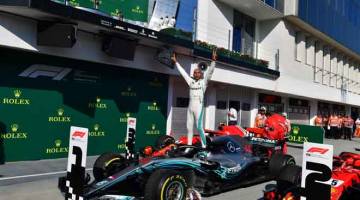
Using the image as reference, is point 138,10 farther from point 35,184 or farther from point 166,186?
point 166,186

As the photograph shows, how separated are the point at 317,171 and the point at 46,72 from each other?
22.3 feet

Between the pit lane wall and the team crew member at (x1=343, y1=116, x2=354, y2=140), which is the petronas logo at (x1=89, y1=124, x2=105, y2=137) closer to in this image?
the pit lane wall

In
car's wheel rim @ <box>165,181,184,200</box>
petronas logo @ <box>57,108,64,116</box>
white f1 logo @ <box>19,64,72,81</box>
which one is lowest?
car's wheel rim @ <box>165,181,184,200</box>

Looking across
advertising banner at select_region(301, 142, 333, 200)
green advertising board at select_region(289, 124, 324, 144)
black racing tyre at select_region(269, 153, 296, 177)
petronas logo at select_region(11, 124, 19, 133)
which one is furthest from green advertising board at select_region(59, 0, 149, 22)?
green advertising board at select_region(289, 124, 324, 144)

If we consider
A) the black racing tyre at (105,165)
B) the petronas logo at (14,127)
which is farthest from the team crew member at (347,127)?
the black racing tyre at (105,165)

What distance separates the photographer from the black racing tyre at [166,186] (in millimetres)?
4875

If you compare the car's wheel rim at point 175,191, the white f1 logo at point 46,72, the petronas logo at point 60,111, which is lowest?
the car's wheel rim at point 175,191

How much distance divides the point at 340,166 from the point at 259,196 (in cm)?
138

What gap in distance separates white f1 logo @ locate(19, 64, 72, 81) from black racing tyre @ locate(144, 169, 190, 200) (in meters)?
4.87

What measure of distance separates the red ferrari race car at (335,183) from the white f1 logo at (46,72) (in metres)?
5.74

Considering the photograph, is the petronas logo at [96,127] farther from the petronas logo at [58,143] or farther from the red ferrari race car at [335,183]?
the red ferrari race car at [335,183]

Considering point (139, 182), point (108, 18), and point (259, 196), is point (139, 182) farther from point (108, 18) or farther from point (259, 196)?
point (108, 18)

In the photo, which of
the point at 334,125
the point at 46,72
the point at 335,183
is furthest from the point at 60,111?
the point at 334,125

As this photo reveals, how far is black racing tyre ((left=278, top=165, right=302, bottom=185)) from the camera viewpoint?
215 inches
